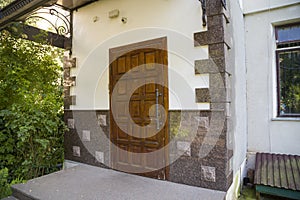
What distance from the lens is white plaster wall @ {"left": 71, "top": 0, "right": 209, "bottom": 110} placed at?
260cm

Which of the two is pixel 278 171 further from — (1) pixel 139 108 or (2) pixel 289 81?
(1) pixel 139 108

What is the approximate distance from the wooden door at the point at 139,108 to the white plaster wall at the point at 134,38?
144 millimetres

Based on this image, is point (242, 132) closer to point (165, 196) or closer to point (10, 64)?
point (165, 196)

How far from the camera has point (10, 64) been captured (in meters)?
3.28

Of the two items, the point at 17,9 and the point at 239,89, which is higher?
the point at 17,9

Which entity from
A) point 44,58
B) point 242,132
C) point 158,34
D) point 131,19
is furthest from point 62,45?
point 242,132

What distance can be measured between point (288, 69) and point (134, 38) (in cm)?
250

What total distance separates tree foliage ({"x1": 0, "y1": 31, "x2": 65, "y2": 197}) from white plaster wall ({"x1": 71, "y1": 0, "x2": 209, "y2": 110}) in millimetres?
457

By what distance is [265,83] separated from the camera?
3.36 m

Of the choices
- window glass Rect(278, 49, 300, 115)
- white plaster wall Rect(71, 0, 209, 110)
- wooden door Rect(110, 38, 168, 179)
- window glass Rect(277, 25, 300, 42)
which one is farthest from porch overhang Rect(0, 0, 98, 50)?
window glass Rect(278, 49, 300, 115)

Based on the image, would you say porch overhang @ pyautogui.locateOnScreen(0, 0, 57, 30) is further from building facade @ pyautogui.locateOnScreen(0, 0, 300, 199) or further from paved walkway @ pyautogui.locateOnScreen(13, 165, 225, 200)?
paved walkway @ pyautogui.locateOnScreen(13, 165, 225, 200)

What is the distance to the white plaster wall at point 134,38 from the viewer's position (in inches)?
103

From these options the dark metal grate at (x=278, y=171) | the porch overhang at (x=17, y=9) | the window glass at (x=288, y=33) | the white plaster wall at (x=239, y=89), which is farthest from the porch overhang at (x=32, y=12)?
the dark metal grate at (x=278, y=171)

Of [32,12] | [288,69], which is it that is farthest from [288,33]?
[32,12]
